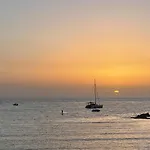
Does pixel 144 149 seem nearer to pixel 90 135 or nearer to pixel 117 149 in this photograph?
pixel 117 149

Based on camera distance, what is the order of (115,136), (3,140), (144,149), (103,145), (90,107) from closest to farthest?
(144,149), (103,145), (3,140), (115,136), (90,107)

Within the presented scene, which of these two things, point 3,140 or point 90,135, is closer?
point 3,140

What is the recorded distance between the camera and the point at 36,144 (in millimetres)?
58812

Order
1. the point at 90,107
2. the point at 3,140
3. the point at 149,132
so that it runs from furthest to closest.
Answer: the point at 90,107
the point at 149,132
the point at 3,140

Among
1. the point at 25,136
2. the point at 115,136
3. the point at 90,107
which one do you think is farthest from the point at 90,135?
the point at 90,107

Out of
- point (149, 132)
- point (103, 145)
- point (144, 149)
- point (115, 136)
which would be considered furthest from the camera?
point (149, 132)

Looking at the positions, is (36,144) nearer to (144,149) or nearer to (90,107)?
(144,149)

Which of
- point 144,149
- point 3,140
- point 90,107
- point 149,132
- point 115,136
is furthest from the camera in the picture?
point 90,107

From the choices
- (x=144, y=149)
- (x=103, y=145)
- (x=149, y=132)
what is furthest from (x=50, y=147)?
(x=149, y=132)

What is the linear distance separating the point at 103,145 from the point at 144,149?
6.62 meters

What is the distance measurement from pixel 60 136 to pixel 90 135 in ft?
18.3

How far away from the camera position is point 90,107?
185500 mm

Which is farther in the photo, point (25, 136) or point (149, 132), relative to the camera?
point (149, 132)

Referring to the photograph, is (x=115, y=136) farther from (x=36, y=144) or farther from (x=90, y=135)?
(x=36, y=144)
